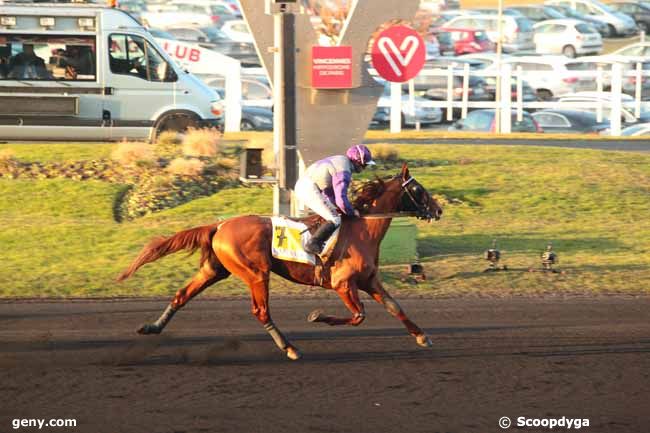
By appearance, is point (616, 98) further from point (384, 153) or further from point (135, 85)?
point (135, 85)

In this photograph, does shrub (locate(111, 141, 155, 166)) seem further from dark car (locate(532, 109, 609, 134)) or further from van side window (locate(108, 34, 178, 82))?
dark car (locate(532, 109, 609, 134))

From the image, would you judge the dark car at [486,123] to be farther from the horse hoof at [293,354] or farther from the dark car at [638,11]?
the dark car at [638,11]

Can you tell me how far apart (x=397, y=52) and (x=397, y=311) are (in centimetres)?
666

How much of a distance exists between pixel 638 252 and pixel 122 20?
10527 mm

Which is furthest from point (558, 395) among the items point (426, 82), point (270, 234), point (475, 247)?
point (426, 82)

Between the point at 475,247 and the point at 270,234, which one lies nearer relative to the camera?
the point at 270,234

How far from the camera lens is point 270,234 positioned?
9.62 metres

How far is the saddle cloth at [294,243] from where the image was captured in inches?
376

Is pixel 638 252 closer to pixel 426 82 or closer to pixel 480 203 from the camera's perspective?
pixel 480 203

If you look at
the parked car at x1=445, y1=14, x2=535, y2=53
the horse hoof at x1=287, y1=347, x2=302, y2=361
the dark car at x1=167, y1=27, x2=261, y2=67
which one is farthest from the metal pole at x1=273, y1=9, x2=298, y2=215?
the parked car at x1=445, y1=14, x2=535, y2=53

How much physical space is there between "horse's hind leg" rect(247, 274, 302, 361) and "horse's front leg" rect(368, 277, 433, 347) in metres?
0.82

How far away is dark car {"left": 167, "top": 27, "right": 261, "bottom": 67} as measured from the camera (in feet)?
159

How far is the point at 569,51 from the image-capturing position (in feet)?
161

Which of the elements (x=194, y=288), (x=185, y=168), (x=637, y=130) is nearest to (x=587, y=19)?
(x=637, y=130)
